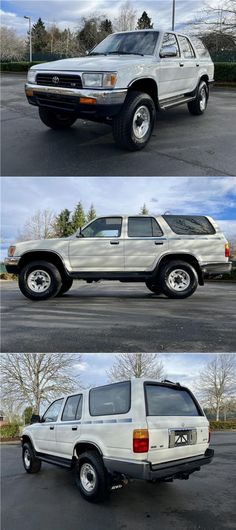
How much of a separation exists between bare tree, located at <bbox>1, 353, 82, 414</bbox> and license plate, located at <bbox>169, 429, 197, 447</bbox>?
2.71 meters

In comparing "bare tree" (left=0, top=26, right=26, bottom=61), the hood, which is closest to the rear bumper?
the hood

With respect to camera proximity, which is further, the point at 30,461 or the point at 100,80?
the point at 30,461

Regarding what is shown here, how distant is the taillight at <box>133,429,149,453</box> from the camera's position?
159 inches

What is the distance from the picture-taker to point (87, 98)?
541 cm

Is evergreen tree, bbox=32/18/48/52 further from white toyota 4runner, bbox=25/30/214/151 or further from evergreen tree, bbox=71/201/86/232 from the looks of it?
evergreen tree, bbox=71/201/86/232

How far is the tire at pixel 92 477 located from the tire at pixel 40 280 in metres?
2.55

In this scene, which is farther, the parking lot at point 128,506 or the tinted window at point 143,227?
the tinted window at point 143,227

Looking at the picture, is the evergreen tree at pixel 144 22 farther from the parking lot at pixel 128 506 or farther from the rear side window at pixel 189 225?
the parking lot at pixel 128 506

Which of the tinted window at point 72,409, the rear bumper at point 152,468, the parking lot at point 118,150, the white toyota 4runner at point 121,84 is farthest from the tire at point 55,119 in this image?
the rear bumper at point 152,468

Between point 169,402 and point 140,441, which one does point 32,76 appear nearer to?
point 169,402

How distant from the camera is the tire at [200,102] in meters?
8.13

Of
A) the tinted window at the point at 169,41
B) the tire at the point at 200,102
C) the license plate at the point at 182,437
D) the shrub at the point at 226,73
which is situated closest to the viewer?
the license plate at the point at 182,437

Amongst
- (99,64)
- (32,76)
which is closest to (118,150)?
(99,64)

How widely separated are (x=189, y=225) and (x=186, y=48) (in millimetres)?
3768
